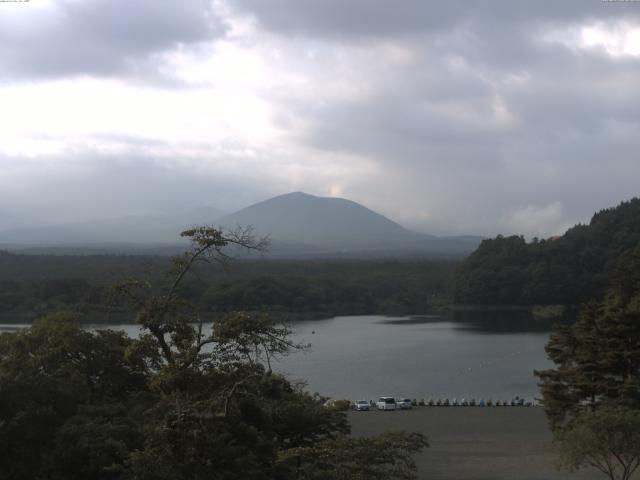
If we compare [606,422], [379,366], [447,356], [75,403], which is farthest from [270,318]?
[447,356]

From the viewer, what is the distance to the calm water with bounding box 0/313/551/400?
21047mm

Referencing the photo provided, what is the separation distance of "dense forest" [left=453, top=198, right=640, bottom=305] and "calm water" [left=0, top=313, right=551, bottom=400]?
9.12 meters

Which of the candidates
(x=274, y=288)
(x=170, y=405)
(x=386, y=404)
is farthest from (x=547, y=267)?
(x=170, y=405)

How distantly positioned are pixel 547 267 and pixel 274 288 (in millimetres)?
17811

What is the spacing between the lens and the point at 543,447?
41.5 ft

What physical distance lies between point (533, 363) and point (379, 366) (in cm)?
510

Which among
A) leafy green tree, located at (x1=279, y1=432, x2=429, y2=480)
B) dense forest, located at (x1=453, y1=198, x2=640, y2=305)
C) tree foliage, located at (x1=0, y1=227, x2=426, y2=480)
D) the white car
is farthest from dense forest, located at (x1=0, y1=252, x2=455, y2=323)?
leafy green tree, located at (x1=279, y1=432, x2=429, y2=480)

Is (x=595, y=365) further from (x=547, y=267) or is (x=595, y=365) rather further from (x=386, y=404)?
(x=547, y=267)

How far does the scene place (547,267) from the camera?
48.8 metres

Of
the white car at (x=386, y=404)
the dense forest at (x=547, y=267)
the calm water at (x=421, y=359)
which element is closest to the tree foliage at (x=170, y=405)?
the calm water at (x=421, y=359)

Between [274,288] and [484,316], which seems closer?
[484,316]

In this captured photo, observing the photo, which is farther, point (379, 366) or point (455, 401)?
point (379, 366)

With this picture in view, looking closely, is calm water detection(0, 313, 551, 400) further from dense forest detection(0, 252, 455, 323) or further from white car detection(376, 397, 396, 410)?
dense forest detection(0, 252, 455, 323)

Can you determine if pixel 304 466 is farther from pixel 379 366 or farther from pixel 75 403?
pixel 379 366
